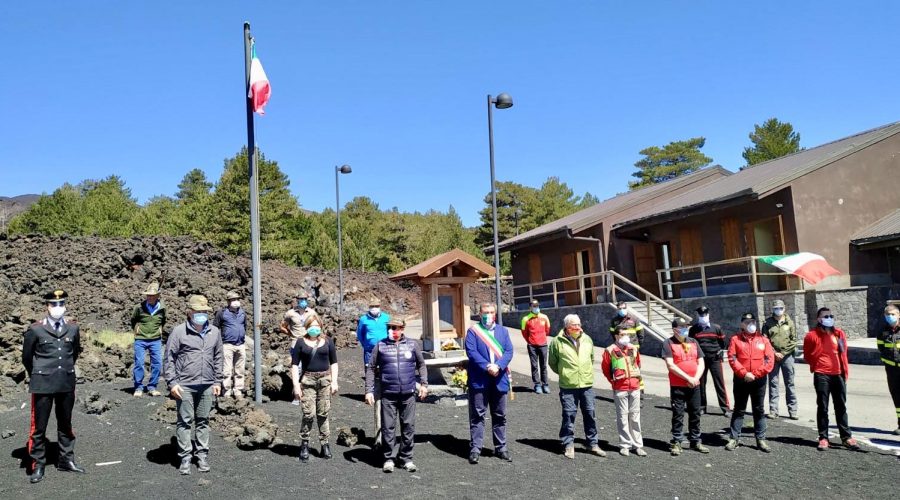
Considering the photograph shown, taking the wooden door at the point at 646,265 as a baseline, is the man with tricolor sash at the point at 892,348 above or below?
below

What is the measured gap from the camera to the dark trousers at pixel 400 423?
22.6 feet

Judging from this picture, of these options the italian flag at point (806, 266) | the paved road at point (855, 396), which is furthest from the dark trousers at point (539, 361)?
the italian flag at point (806, 266)

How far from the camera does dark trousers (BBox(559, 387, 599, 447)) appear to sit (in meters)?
7.48

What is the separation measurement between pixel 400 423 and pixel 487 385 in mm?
1217

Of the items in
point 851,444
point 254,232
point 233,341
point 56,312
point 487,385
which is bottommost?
point 851,444

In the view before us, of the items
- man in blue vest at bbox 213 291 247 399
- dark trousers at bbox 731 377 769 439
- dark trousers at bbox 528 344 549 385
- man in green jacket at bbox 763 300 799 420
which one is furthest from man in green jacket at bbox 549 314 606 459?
man in blue vest at bbox 213 291 247 399

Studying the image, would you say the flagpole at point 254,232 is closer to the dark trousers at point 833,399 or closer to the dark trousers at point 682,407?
the dark trousers at point 682,407

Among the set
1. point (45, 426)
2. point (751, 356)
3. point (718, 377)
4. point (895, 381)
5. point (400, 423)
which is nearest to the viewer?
point (45, 426)

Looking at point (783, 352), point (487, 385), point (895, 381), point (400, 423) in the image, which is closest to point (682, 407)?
point (487, 385)

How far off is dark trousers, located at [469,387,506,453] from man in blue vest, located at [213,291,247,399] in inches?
169

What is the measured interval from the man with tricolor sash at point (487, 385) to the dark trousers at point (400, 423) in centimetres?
78

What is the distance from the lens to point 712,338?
936 centimetres

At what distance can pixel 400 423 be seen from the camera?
6879mm

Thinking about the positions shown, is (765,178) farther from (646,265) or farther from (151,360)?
(151,360)
